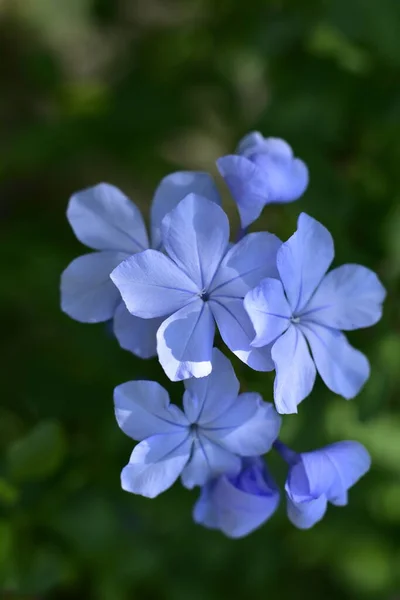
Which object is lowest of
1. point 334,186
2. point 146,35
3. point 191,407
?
point 191,407

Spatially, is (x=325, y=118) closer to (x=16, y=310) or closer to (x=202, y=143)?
(x=202, y=143)

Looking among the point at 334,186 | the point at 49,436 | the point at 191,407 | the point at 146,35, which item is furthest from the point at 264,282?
the point at 146,35

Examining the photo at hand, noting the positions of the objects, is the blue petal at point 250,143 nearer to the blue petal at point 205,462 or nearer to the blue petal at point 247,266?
the blue petal at point 247,266

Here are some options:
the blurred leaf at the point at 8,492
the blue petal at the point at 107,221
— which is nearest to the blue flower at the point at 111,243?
the blue petal at the point at 107,221

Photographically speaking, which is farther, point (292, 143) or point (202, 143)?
point (202, 143)

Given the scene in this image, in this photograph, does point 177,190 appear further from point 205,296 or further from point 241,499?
point 241,499

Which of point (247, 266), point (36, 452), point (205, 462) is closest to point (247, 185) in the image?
point (247, 266)

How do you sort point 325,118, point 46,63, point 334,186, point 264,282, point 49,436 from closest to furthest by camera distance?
1. point 264,282
2. point 49,436
3. point 334,186
4. point 325,118
5. point 46,63

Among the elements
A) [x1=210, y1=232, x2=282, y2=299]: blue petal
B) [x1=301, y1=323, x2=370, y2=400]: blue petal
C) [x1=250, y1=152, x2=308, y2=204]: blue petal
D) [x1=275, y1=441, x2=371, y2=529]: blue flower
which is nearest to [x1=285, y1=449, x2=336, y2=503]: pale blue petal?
[x1=275, y1=441, x2=371, y2=529]: blue flower
